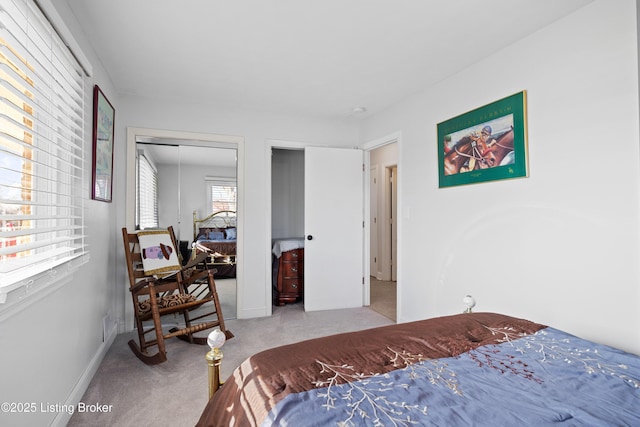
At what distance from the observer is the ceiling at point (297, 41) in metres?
1.87

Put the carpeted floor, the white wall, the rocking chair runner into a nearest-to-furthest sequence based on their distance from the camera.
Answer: the white wall
the carpeted floor
the rocking chair runner

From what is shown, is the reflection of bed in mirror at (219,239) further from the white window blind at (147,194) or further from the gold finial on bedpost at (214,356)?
the gold finial on bedpost at (214,356)

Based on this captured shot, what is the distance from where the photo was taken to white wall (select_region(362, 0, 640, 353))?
65.2 inches

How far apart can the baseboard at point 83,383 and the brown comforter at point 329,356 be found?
1.13m

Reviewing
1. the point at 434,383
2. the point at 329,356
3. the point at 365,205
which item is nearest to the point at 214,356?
the point at 329,356

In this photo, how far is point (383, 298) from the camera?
451 cm

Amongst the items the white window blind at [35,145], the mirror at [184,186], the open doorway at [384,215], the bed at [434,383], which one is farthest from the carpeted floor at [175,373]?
the open doorway at [384,215]

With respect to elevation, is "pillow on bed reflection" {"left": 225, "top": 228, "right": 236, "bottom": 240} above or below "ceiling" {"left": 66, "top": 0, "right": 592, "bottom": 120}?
below

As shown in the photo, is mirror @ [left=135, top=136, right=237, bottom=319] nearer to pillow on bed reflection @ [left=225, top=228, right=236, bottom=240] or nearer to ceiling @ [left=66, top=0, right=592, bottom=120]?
pillow on bed reflection @ [left=225, top=228, right=236, bottom=240]

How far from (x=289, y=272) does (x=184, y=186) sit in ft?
5.60

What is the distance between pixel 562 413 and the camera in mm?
Answer: 862

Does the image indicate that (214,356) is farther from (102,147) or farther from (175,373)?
(102,147)

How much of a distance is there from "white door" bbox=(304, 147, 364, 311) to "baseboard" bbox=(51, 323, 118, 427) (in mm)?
2026

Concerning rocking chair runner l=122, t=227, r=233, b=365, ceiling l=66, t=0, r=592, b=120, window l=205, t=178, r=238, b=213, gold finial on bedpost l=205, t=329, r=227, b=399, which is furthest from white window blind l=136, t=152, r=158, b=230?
gold finial on bedpost l=205, t=329, r=227, b=399
